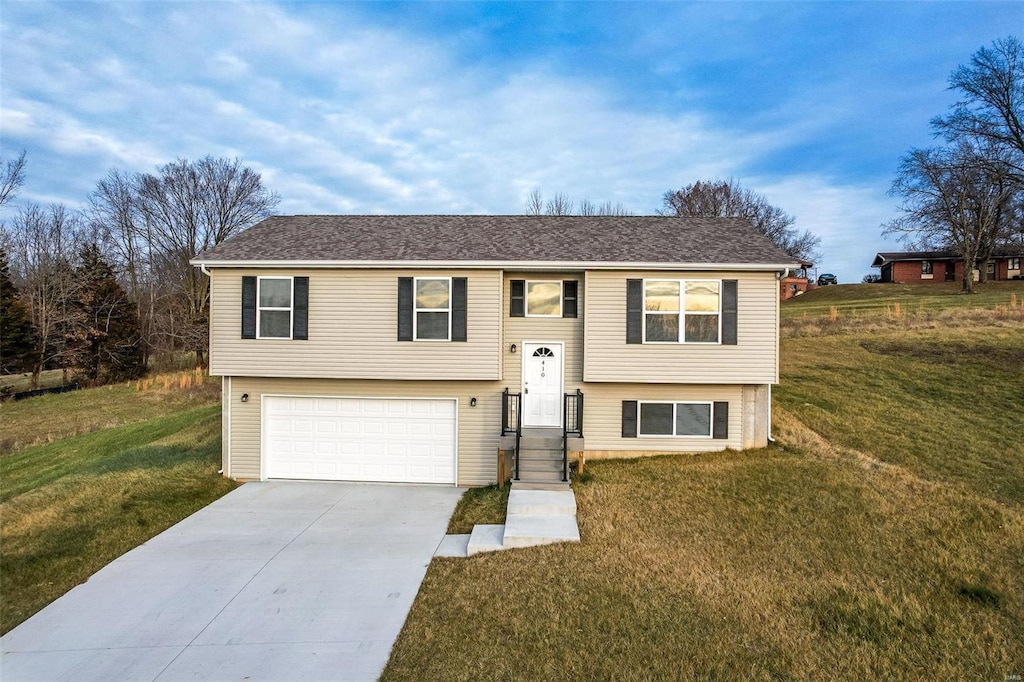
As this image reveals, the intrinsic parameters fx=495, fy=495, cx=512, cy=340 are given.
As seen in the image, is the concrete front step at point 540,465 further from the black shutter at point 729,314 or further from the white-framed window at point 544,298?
the black shutter at point 729,314

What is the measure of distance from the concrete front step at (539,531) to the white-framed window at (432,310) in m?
4.29

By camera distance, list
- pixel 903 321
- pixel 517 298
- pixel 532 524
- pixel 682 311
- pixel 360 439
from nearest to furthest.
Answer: pixel 532 524 < pixel 682 311 < pixel 360 439 < pixel 517 298 < pixel 903 321

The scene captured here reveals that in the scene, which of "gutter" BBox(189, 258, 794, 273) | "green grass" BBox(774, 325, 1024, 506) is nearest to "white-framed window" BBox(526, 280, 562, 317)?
"gutter" BBox(189, 258, 794, 273)

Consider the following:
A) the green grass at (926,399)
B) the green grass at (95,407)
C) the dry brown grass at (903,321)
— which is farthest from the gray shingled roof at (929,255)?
the green grass at (95,407)

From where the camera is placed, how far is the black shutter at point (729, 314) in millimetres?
10516

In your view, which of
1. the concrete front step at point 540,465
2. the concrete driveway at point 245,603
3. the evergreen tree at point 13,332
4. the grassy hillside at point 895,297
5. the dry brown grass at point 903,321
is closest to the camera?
the concrete driveway at point 245,603

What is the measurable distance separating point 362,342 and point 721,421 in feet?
26.7

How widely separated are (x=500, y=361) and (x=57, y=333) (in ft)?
93.4

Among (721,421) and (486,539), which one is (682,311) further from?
(486,539)

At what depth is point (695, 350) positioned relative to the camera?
34.6ft

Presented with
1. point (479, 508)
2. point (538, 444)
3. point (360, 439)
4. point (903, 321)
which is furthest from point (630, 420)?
point (903, 321)

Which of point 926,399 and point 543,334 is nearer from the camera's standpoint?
point 543,334

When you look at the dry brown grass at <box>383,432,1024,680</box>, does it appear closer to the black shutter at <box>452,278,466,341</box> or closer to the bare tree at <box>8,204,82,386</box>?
the black shutter at <box>452,278,466,341</box>

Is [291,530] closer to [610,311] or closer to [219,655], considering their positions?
[219,655]
